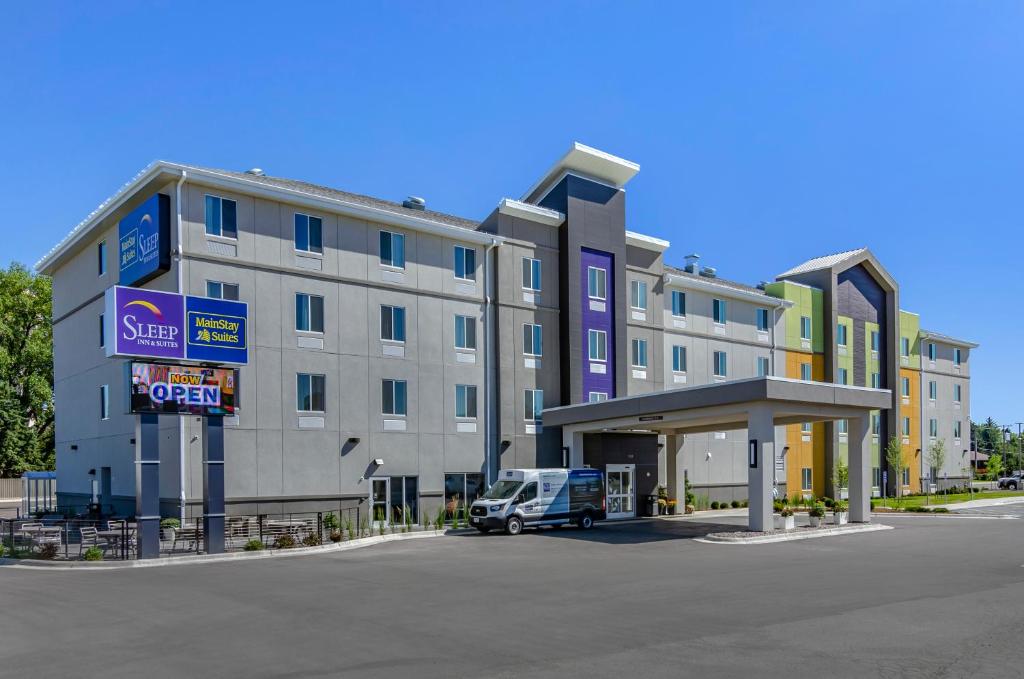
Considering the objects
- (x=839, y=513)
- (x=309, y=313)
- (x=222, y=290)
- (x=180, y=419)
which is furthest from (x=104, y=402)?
(x=839, y=513)

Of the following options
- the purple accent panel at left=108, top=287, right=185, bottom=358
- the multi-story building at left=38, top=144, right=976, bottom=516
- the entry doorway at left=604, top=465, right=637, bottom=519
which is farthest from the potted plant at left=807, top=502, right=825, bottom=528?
the purple accent panel at left=108, top=287, right=185, bottom=358

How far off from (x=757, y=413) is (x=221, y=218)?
18974 mm

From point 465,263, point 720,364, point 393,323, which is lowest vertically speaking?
point 720,364

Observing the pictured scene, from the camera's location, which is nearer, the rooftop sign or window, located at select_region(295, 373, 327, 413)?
the rooftop sign

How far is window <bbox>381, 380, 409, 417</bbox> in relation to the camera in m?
32.1

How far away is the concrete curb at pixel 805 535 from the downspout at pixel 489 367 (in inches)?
395

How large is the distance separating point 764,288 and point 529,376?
22.1 m

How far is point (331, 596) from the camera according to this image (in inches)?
623

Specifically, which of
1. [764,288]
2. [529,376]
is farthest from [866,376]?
[529,376]

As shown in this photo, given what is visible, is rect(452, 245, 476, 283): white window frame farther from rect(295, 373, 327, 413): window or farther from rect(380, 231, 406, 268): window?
rect(295, 373, 327, 413): window

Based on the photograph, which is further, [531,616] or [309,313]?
[309,313]

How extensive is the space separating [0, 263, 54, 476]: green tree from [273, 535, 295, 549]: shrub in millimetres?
42056

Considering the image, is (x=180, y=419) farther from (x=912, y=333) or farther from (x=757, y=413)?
(x=912, y=333)

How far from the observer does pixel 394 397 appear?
32.4m
